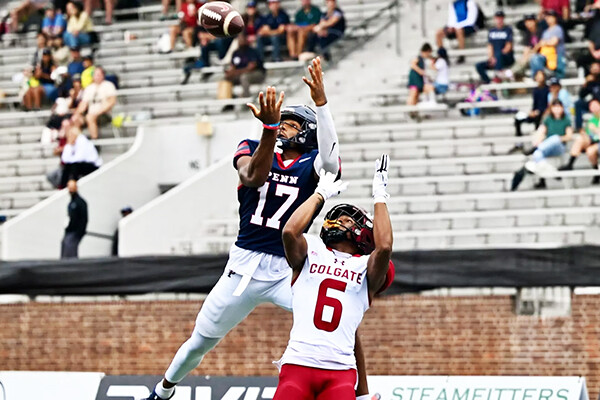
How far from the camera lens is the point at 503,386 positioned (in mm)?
9891

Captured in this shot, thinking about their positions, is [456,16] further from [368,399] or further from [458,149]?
[368,399]

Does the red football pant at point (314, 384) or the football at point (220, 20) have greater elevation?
the football at point (220, 20)

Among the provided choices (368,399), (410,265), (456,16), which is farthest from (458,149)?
(368,399)

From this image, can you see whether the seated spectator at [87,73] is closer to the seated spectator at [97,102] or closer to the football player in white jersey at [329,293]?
the seated spectator at [97,102]

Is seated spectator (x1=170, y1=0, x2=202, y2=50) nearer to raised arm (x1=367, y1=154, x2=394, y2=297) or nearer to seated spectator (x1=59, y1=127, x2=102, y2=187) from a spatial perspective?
seated spectator (x1=59, y1=127, x2=102, y2=187)

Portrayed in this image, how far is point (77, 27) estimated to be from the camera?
2375 cm

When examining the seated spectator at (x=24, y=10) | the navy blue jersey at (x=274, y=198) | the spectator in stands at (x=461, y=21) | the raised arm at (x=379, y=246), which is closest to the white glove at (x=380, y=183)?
the raised arm at (x=379, y=246)

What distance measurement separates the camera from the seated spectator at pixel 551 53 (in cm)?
1822

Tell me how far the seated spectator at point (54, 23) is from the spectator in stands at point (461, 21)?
794 centimetres

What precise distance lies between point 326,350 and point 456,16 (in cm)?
1321

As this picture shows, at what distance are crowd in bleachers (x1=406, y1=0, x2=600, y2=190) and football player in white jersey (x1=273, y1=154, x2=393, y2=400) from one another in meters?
9.10

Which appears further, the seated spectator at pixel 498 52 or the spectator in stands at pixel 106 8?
the spectator in stands at pixel 106 8

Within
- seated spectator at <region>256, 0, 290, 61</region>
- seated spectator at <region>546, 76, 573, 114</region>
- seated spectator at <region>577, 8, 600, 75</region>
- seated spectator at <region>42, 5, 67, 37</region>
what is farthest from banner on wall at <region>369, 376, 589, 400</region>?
seated spectator at <region>42, 5, 67, 37</region>

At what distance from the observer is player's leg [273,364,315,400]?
743 centimetres
